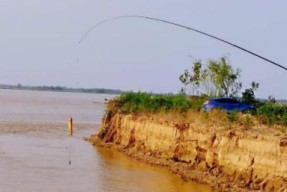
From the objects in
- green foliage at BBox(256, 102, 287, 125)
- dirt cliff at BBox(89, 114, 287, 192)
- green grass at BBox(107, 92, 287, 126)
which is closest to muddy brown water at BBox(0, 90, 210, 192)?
dirt cliff at BBox(89, 114, 287, 192)

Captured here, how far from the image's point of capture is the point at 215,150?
25.0m

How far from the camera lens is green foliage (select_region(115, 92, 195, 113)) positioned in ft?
113

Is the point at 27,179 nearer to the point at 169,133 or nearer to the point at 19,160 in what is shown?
the point at 19,160

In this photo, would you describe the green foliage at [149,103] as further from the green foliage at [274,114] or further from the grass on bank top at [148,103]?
the green foliage at [274,114]

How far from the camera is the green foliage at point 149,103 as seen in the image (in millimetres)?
34375

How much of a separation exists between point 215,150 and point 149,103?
12.4 m

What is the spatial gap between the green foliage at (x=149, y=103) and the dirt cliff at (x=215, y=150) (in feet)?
4.08

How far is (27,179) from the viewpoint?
24.2m

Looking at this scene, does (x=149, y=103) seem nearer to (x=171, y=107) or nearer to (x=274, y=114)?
(x=171, y=107)

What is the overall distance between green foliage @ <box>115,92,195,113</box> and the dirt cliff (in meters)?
1.24

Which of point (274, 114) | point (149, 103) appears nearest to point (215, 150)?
point (274, 114)

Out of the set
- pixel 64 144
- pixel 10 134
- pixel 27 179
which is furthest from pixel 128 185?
pixel 10 134

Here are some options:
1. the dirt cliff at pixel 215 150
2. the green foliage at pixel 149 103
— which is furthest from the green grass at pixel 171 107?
the dirt cliff at pixel 215 150

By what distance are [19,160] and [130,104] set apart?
11094mm
